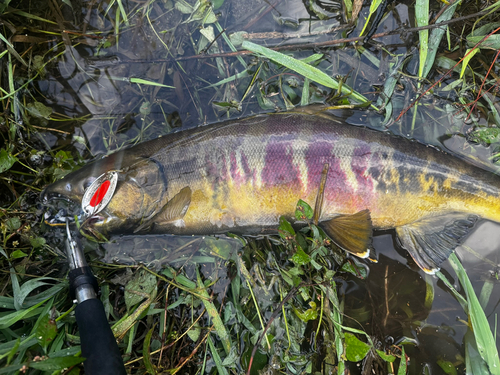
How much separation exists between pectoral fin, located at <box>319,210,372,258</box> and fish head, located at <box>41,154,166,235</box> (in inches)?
58.3

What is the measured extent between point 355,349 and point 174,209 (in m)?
1.75

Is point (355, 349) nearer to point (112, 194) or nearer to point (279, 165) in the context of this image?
point (279, 165)

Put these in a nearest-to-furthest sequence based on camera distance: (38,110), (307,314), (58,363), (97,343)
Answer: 1. (97,343)
2. (58,363)
3. (307,314)
4. (38,110)

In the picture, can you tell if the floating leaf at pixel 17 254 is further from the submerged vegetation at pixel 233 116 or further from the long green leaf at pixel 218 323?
the long green leaf at pixel 218 323

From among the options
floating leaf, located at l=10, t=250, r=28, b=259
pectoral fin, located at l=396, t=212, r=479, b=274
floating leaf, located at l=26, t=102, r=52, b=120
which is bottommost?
pectoral fin, located at l=396, t=212, r=479, b=274

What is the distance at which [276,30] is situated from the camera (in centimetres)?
304

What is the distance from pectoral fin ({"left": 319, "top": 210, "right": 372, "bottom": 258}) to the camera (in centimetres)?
259

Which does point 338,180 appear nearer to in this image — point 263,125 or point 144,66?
point 263,125

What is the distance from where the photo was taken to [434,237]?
2758mm

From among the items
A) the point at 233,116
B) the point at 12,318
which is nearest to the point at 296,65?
the point at 233,116

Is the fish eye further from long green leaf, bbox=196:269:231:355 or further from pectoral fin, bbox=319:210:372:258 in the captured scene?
pectoral fin, bbox=319:210:372:258

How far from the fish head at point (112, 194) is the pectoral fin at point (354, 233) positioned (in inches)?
58.3

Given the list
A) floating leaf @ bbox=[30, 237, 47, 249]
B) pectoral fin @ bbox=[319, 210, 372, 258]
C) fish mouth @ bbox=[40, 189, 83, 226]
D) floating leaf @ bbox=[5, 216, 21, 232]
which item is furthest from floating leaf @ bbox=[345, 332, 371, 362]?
floating leaf @ bbox=[5, 216, 21, 232]

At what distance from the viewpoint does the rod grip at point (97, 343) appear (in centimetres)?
185
